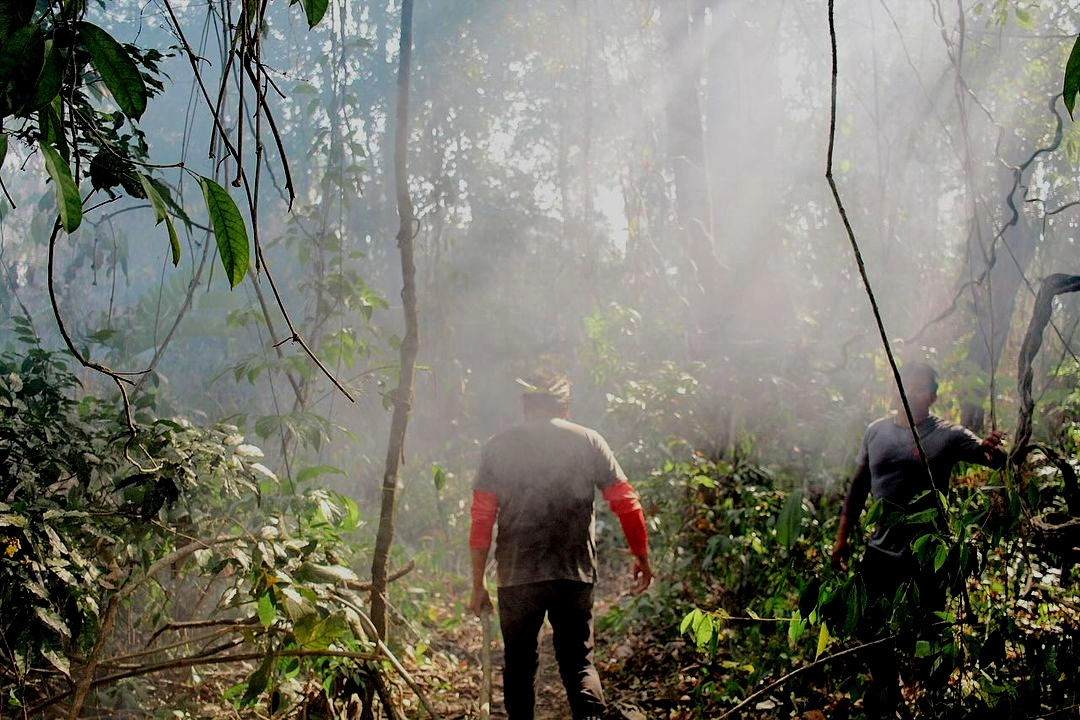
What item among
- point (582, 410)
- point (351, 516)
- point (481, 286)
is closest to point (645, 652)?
point (351, 516)

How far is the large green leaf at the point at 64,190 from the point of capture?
3.16ft

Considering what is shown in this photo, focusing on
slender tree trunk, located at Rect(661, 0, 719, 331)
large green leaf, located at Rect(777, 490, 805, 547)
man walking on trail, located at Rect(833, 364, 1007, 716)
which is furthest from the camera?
slender tree trunk, located at Rect(661, 0, 719, 331)

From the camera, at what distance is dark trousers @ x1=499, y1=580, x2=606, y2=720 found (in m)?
3.69

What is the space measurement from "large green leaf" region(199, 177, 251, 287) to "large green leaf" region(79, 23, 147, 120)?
187 millimetres

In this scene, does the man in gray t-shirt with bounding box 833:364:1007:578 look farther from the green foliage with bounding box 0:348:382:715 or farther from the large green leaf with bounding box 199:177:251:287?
the large green leaf with bounding box 199:177:251:287

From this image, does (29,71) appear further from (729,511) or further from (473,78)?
(473,78)

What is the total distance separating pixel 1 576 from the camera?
83.3 inches

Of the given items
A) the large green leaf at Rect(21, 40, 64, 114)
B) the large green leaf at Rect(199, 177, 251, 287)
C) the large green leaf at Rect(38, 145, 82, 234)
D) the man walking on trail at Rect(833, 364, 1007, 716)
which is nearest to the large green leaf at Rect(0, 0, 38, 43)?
the large green leaf at Rect(21, 40, 64, 114)

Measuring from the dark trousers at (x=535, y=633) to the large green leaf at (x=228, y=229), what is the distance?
9.52 ft

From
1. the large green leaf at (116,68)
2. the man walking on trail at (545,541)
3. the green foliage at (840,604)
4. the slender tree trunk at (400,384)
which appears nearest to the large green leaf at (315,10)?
the large green leaf at (116,68)

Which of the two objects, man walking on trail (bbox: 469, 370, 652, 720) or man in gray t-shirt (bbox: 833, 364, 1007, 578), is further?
man walking on trail (bbox: 469, 370, 652, 720)

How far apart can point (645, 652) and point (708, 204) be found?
4127mm

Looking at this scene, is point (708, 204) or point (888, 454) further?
point (708, 204)

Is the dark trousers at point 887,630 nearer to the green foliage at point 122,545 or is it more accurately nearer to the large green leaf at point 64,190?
the green foliage at point 122,545
